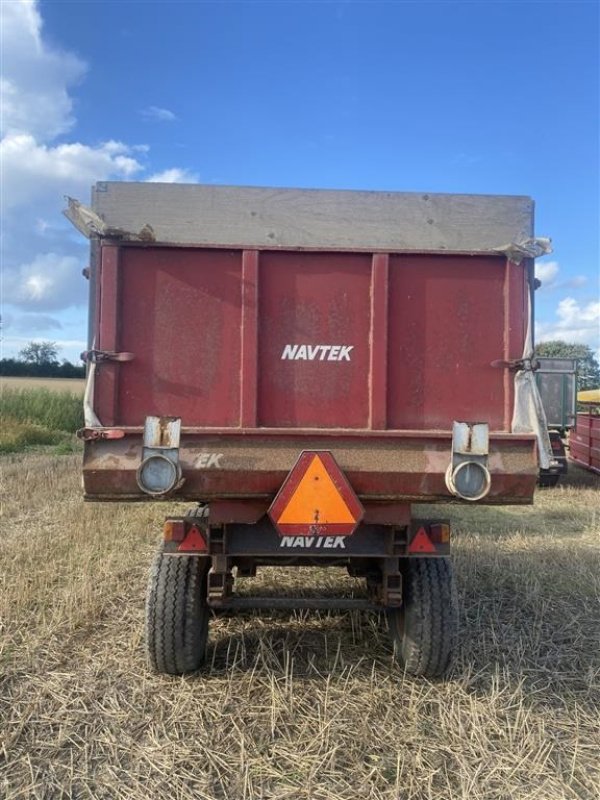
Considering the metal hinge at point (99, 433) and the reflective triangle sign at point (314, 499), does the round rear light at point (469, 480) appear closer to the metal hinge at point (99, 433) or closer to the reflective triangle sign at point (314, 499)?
the reflective triangle sign at point (314, 499)

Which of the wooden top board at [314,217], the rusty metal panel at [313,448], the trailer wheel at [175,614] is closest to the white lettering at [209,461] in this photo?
the rusty metal panel at [313,448]

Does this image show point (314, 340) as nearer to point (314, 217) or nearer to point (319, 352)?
point (319, 352)

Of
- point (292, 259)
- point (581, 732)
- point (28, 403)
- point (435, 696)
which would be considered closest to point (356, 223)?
point (292, 259)

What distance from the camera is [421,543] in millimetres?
3250

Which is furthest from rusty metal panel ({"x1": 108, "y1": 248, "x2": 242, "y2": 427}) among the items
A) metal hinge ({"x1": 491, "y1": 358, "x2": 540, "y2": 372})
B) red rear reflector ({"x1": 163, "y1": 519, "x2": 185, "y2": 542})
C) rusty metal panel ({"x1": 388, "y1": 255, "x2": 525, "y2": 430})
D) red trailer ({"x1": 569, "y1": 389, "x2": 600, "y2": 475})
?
red trailer ({"x1": 569, "y1": 389, "x2": 600, "y2": 475})

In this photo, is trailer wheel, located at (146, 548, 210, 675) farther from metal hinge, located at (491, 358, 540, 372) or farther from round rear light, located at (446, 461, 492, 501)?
metal hinge, located at (491, 358, 540, 372)

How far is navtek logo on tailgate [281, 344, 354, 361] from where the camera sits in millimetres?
3041

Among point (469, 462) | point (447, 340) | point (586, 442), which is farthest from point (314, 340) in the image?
point (586, 442)

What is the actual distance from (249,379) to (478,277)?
1.23m

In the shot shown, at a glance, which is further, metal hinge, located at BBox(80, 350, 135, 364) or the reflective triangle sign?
metal hinge, located at BBox(80, 350, 135, 364)

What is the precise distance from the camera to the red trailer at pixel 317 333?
291cm

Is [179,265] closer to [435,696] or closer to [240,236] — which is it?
[240,236]

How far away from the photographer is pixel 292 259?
3.04 meters

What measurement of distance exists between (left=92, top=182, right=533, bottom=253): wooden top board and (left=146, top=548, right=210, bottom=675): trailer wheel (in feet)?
5.63
